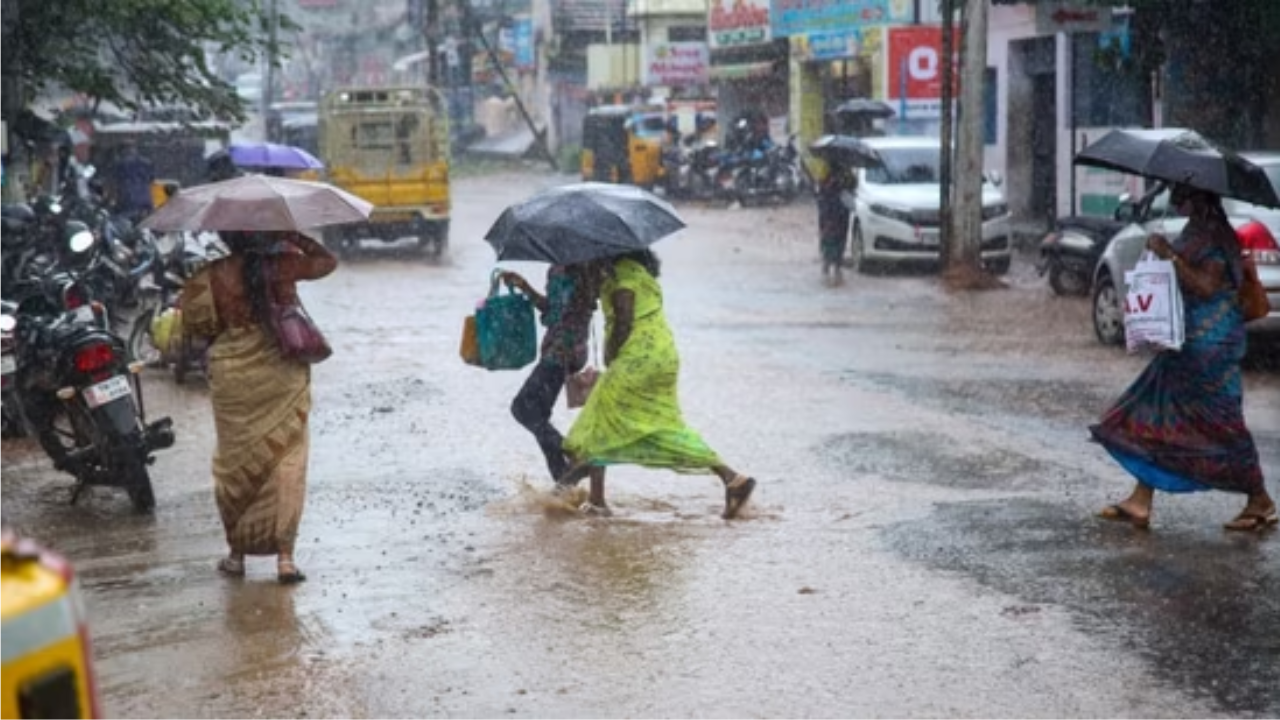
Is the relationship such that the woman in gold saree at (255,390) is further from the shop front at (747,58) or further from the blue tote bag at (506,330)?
the shop front at (747,58)

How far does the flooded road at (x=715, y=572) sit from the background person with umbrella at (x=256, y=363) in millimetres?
280

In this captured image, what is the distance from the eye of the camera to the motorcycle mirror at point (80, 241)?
14.8 m

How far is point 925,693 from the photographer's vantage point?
5.98 meters

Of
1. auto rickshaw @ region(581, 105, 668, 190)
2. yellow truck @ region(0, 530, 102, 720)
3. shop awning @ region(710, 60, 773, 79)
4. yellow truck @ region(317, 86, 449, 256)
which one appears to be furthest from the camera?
shop awning @ region(710, 60, 773, 79)

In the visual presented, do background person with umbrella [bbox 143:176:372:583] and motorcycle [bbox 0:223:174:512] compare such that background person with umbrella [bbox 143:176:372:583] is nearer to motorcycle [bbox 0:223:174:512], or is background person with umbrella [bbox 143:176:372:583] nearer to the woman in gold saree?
the woman in gold saree

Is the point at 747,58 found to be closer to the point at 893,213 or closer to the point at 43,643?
the point at 893,213

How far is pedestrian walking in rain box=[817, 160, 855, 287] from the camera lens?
22547 mm

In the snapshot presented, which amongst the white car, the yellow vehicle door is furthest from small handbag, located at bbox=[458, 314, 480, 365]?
the yellow vehicle door

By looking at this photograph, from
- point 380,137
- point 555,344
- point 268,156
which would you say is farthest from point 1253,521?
point 380,137

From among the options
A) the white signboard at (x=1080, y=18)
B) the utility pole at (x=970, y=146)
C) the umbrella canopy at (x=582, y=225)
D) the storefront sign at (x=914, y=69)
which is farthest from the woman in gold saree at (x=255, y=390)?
the storefront sign at (x=914, y=69)

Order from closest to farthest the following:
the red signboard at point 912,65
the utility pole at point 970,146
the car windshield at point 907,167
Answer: the utility pole at point 970,146
the car windshield at point 907,167
the red signboard at point 912,65

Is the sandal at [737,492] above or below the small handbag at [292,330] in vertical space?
below

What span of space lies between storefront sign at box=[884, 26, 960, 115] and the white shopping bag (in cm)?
2644

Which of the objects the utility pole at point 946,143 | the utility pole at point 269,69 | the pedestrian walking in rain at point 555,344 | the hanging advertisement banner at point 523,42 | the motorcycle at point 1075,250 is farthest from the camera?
the hanging advertisement banner at point 523,42
